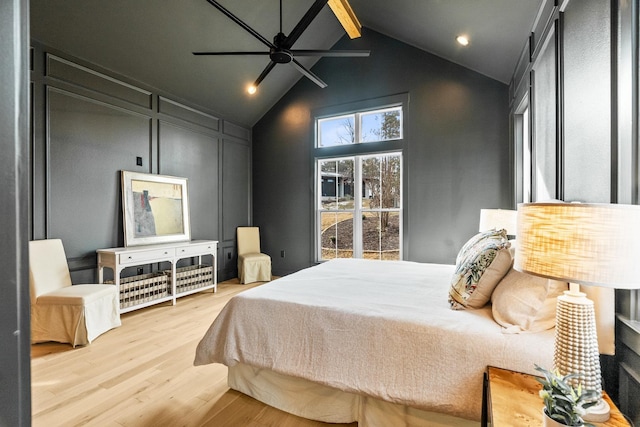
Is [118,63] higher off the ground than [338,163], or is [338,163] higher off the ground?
[118,63]

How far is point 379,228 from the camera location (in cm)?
488

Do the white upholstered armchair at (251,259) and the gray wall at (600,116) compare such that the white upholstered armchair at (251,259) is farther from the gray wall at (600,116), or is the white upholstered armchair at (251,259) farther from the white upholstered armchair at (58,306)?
the gray wall at (600,116)

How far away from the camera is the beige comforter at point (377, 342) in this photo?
1.39m

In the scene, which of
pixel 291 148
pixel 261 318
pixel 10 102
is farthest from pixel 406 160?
pixel 10 102

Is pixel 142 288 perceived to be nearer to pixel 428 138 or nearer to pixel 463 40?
pixel 428 138

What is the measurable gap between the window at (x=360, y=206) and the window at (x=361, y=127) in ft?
0.96

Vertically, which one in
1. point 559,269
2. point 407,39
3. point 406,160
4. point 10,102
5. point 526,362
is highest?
point 407,39

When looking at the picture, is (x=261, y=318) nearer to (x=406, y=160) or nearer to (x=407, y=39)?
(x=406, y=160)

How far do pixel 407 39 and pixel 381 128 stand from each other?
1.27m

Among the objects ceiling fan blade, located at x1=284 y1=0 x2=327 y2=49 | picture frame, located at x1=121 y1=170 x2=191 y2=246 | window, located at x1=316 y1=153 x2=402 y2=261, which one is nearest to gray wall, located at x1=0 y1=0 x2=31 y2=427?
ceiling fan blade, located at x1=284 y1=0 x2=327 y2=49

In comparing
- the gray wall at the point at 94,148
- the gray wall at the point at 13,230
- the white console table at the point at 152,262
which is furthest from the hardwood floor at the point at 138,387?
the gray wall at the point at 13,230

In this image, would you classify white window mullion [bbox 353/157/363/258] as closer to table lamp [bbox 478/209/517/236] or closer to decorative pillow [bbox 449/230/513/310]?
table lamp [bbox 478/209/517/236]

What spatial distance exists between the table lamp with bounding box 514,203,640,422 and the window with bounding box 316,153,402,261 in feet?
11.8

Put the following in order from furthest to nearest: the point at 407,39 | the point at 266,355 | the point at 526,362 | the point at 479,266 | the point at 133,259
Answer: the point at 407,39, the point at 133,259, the point at 266,355, the point at 479,266, the point at 526,362
